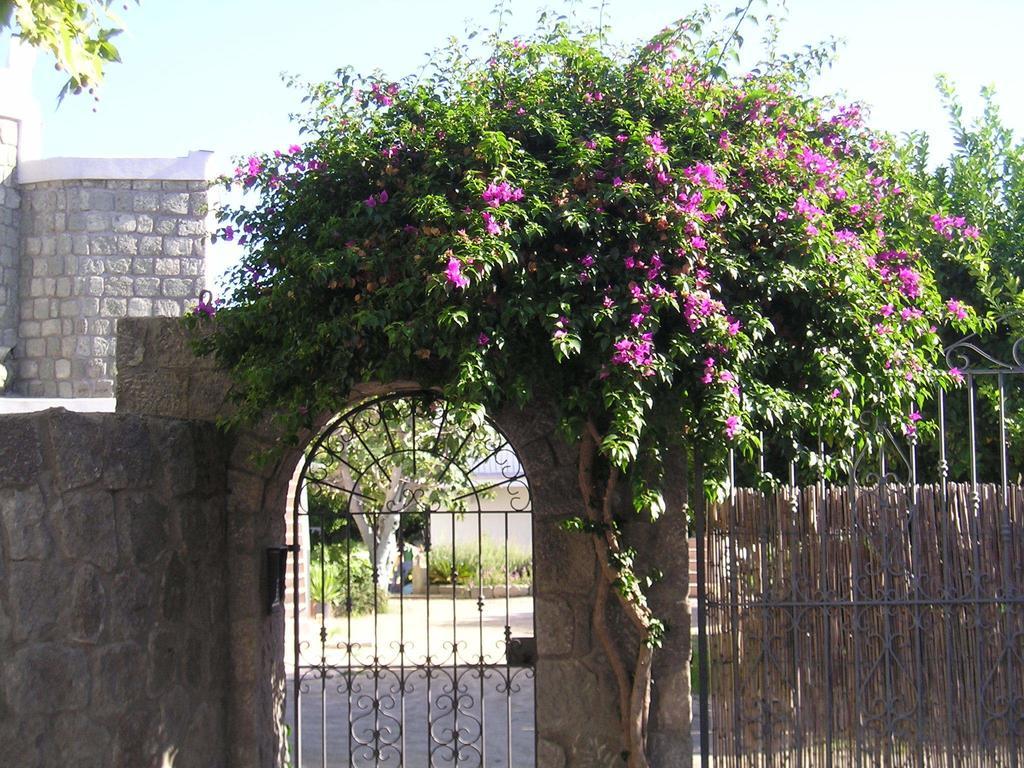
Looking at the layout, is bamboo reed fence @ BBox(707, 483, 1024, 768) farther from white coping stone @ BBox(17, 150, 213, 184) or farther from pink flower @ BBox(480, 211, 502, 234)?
white coping stone @ BBox(17, 150, 213, 184)

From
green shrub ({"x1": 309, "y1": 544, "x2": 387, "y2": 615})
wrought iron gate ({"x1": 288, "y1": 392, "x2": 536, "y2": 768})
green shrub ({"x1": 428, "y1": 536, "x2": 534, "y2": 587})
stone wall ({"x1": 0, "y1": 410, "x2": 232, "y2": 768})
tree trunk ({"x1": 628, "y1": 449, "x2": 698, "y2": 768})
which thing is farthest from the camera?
green shrub ({"x1": 428, "y1": 536, "x2": 534, "y2": 587})

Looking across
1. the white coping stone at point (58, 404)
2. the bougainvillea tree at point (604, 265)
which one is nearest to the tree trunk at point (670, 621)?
the bougainvillea tree at point (604, 265)

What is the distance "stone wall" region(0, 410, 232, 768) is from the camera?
3906mm

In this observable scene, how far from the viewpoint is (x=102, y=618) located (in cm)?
408

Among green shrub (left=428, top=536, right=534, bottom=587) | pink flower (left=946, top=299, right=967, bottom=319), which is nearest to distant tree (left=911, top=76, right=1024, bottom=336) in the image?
pink flower (left=946, top=299, right=967, bottom=319)

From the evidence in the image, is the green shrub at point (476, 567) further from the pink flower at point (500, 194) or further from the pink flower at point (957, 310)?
the pink flower at point (500, 194)

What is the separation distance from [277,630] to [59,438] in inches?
62.3

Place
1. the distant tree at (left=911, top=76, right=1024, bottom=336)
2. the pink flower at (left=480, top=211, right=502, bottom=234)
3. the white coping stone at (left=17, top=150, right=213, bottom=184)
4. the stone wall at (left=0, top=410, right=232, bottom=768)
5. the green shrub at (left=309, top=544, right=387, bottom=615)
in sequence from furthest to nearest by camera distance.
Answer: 1. the green shrub at (left=309, top=544, right=387, bottom=615)
2. the white coping stone at (left=17, top=150, right=213, bottom=184)
3. the distant tree at (left=911, top=76, right=1024, bottom=336)
4. the pink flower at (left=480, top=211, right=502, bottom=234)
5. the stone wall at (left=0, top=410, right=232, bottom=768)

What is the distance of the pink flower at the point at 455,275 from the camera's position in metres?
3.97

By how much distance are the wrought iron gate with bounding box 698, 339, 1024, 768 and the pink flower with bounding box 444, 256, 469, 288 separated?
1572 millimetres

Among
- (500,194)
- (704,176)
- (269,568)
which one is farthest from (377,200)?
(269,568)

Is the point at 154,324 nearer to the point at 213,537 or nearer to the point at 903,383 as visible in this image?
the point at 213,537

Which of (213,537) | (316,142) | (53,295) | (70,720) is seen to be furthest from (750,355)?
(53,295)

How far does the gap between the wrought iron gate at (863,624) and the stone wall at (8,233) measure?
1088cm
